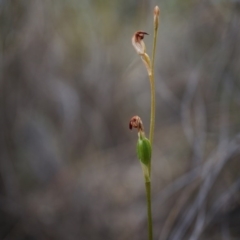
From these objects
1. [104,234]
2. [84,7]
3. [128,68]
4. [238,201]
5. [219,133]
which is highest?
[84,7]

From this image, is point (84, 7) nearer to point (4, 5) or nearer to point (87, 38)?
point (87, 38)

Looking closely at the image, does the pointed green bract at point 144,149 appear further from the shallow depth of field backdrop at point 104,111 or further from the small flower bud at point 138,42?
the shallow depth of field backdrop at point 104,111

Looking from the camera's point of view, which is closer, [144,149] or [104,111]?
[144,149]

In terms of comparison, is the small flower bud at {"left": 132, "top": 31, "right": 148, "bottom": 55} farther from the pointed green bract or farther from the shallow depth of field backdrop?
the shallow depth of field backdrop

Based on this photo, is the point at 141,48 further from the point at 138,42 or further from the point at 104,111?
the point at 104,111

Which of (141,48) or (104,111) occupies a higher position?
(141,48)

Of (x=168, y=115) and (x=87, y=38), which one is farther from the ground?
(x=87, y=38)

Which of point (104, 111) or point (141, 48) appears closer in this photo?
point (141, 48)

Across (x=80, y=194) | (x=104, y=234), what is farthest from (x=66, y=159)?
(x=104, y=234)

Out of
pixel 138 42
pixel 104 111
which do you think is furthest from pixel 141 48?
pixel 104 111
